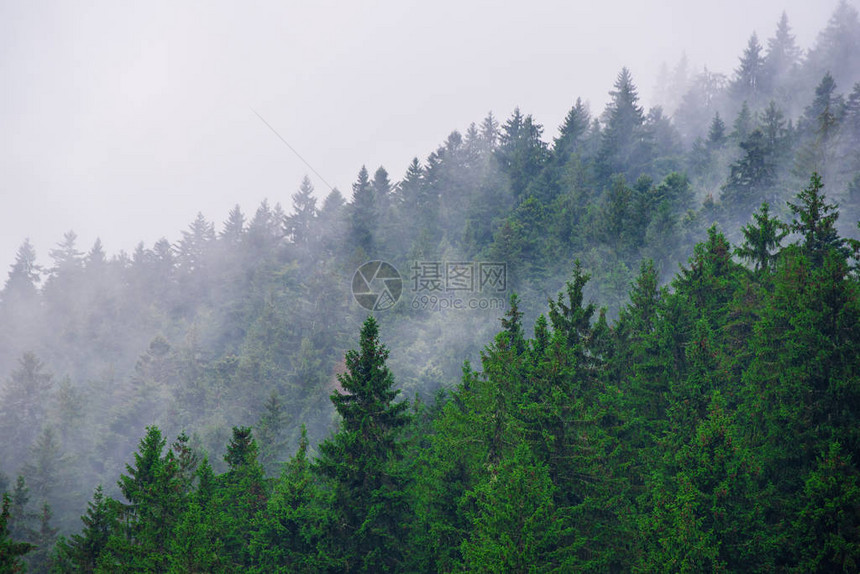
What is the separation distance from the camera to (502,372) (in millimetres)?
18766

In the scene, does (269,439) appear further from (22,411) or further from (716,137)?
(716,137)

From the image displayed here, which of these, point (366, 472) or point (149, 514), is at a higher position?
point (366, 472)

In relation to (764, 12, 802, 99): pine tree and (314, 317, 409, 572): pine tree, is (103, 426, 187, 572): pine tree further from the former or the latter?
(764, 12, 802, 99): pine tree

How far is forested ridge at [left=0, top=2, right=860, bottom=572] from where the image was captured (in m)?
14.5

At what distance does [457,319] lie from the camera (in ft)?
160

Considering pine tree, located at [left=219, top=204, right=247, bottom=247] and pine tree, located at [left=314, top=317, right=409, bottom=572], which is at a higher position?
pine tree, located at [left=219, top=204, right=247, bottom=247]

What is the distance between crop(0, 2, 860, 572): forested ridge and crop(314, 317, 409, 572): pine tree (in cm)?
10

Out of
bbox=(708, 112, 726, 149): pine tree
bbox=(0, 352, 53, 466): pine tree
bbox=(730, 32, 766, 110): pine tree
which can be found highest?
bbox=(730, 32, 766, 110): pine tree

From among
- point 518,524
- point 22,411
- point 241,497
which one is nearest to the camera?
point 518,524

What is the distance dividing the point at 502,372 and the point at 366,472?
6.35m

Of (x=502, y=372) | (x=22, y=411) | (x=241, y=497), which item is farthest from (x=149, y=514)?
(x=22, y=411)

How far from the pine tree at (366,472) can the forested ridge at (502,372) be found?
105mm

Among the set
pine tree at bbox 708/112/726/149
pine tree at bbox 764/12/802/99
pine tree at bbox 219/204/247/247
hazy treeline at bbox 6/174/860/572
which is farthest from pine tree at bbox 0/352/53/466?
pine tree at bbox 764/12/802/99

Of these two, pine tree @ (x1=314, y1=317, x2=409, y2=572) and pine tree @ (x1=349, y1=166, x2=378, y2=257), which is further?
pine tree @ (x1=349, y1=166, x2=378, y2=257)
